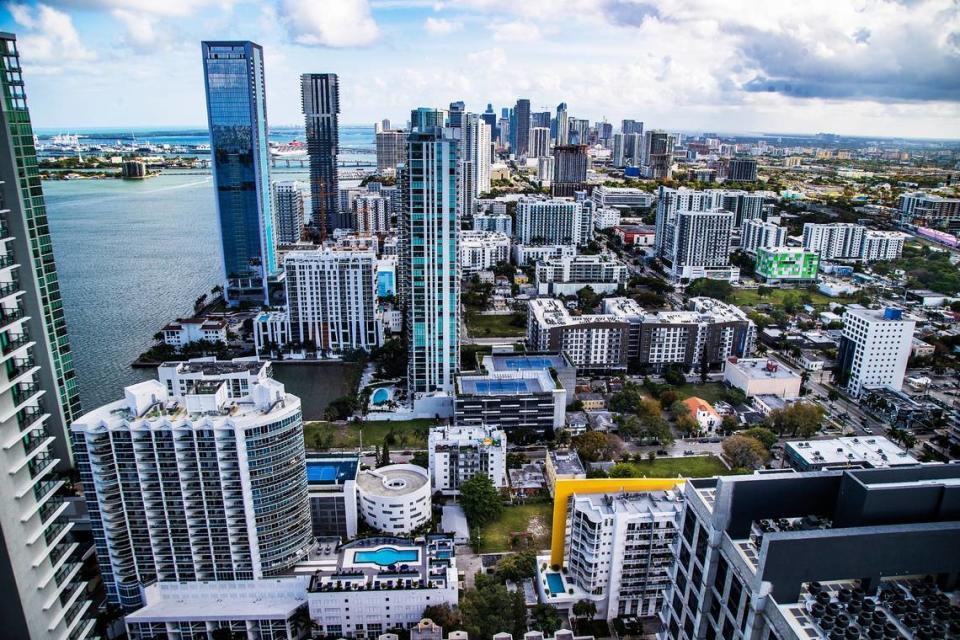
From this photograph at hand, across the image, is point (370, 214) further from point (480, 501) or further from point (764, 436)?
point (480, 501)

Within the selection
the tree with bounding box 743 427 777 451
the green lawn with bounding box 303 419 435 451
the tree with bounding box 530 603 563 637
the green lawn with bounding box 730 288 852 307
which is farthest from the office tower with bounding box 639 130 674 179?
the tree with bounding box 530 603 563 637

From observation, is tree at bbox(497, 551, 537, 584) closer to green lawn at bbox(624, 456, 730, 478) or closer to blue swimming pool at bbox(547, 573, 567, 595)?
blue swimming pool at bbox(547, 573, 567, 595)

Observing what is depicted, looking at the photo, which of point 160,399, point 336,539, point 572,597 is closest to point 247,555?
point 336,539

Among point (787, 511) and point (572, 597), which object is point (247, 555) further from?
point (787, 511)

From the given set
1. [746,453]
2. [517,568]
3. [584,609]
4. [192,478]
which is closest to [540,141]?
[746,453]

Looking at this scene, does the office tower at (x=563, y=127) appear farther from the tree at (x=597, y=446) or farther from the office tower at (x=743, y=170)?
the tree at (x=597, y=446)

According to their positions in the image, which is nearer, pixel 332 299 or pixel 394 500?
pixel 394 500
